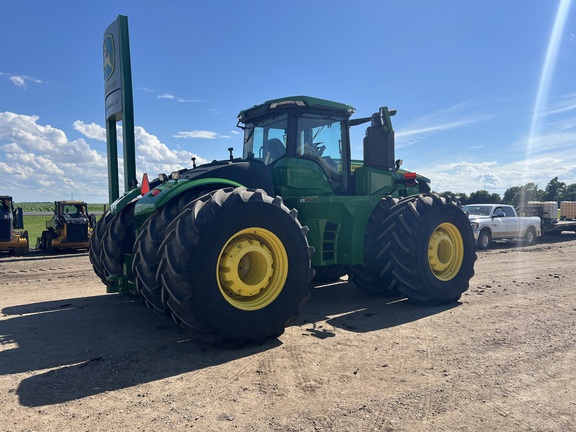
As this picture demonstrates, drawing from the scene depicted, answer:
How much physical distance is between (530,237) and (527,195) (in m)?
24.6

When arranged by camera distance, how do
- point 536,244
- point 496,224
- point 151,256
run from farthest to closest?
point 536,244
point 496,224
point 151,256

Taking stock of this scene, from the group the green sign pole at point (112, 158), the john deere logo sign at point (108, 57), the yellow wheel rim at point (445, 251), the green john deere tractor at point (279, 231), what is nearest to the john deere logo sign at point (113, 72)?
the john deere logo sign at point (108, 57)

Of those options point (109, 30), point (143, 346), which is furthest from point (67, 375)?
point (109, 30)

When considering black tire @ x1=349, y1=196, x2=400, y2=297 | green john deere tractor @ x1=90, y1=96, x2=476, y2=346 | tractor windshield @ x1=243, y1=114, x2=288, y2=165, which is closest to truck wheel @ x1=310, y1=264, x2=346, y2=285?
green john deere tractor @ x1=90, y1=96, x2=476, y2=346

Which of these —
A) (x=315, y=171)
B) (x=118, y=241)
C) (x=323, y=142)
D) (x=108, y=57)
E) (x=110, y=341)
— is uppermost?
(x=108, y=57)

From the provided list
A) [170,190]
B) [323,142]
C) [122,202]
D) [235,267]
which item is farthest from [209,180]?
[323,142]

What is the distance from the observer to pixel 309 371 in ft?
13.2

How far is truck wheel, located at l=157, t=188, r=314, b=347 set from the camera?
14.2 feet

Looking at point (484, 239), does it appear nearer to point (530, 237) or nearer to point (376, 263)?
point (530, 237)

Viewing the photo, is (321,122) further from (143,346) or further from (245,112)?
(143,346)

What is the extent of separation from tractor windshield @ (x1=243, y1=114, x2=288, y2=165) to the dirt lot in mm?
2354

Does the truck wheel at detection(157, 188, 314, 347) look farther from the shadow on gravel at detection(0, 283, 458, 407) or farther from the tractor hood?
the tractor hood

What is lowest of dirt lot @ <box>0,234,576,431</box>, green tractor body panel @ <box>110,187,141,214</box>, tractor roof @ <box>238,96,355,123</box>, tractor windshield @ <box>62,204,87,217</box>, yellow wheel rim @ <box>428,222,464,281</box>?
dirt lot @ <box>0,234,576,431</box>

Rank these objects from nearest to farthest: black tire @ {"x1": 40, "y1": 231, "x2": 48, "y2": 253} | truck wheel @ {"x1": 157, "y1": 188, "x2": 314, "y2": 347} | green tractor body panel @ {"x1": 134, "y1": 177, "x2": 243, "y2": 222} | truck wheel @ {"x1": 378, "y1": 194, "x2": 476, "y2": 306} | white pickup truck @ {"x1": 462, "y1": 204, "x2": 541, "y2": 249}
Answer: truck wheel @ {"x1": 157, "y1": 188, "x2": 314, "y2": 347}
green tractor body panel @ {"x1": 134, "y1": 177, "x2": 243, "y2": 222}
truck wheel @ {"x1": 378, "y1": 194, "x2": 476, "y2": 306}
white pickup truck @ {"x1": 462, "y1": 204, "x2": 541, "y2": 249}
black tire @ {"x1": 40, "y1": 231, "x2": 48, "y2": 253}
